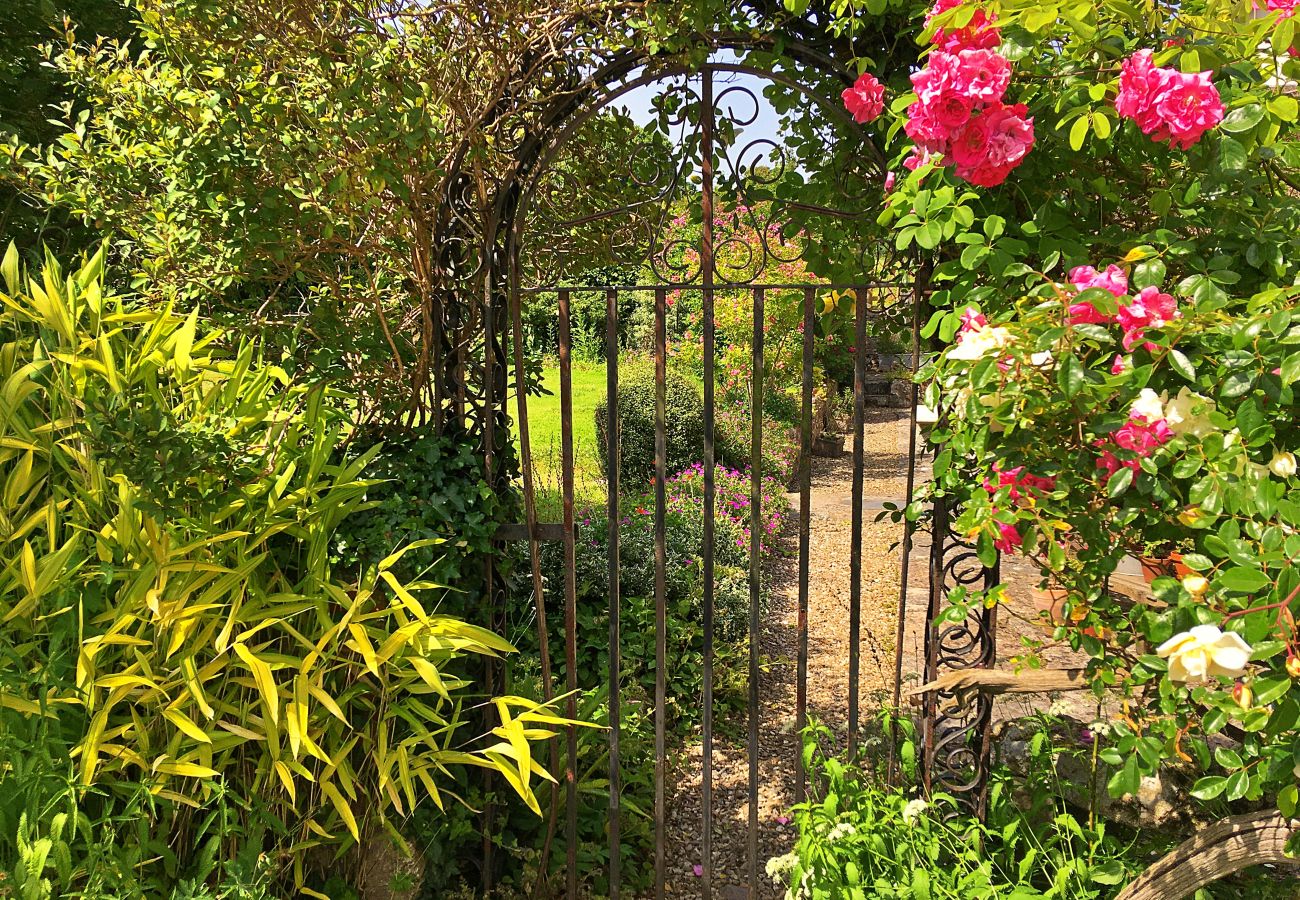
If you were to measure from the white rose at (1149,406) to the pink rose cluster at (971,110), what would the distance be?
51cm

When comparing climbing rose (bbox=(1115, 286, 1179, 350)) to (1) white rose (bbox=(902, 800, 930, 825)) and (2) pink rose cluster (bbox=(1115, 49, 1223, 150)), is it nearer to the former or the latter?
(2) pink rose cluster (bbox=(1115, 49, 1223, 150))

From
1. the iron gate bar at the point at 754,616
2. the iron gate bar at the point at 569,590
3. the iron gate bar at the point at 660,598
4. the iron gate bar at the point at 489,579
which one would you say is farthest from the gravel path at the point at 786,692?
the iron gate bar at the point at 489,579

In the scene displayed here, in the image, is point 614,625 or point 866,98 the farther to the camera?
point 614,625

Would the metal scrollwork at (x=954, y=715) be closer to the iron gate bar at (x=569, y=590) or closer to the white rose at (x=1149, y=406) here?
the white rose at (x=1149, y=406)

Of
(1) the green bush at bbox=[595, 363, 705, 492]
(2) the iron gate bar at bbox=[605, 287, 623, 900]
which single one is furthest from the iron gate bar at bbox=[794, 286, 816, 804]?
(1) the green bush at bbox=[595, 363, 705, 492]

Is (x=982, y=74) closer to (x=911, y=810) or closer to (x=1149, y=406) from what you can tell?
(x=1149, y=406)

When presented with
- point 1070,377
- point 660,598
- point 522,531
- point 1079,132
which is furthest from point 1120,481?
point 522,531

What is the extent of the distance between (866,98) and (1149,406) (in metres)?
0.96

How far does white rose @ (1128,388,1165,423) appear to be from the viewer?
120cm

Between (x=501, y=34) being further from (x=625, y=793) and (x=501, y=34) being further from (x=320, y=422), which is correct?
(x=625, y=793)

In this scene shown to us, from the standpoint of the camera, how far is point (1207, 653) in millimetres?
1008

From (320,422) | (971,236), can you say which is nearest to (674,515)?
(320,422)

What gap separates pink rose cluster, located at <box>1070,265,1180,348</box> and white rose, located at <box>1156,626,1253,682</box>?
0.47m

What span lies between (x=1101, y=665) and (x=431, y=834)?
167 centimetres
